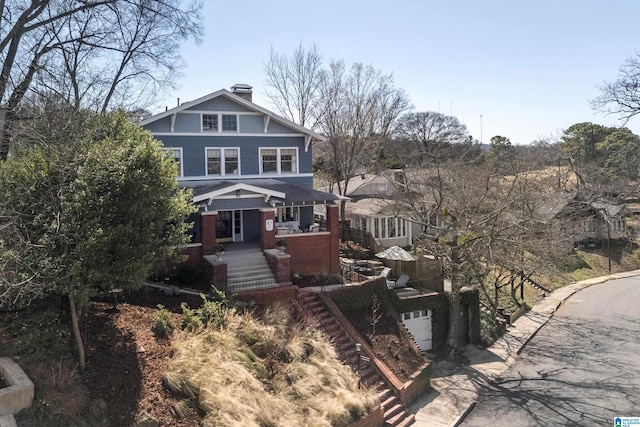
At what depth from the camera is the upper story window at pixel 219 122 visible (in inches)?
817

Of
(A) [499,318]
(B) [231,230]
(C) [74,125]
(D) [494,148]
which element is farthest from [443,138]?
(C) [74,125]

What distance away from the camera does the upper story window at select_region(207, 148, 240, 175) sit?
21.0m

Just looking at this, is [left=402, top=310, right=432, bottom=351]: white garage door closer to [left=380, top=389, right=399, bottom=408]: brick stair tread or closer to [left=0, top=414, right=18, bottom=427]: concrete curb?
[left=380, top=389, right=399, bottom=408]: brick stair tread

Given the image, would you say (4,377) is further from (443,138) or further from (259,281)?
(443,138)

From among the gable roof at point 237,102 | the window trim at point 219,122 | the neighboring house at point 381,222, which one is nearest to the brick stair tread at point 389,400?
the gable roof at point 237,102

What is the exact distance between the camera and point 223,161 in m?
21.2

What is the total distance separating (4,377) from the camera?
8.73 meters

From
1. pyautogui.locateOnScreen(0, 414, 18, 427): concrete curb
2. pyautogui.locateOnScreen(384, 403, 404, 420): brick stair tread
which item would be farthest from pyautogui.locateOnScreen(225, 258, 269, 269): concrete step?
pyautogui.locateOnScreen(0, 414, 18, 427): concrete curb

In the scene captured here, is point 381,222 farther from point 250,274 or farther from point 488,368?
point 250,274

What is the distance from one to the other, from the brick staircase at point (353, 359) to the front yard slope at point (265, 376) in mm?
803

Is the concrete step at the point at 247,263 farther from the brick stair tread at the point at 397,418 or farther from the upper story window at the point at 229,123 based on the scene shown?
→ the brick stair tread at the point at 397,418

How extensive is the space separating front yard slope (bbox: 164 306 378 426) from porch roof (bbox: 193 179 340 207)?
600cm

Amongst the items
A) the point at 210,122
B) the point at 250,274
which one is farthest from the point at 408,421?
the point at 210,122

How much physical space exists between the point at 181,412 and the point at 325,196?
12.9 metres
